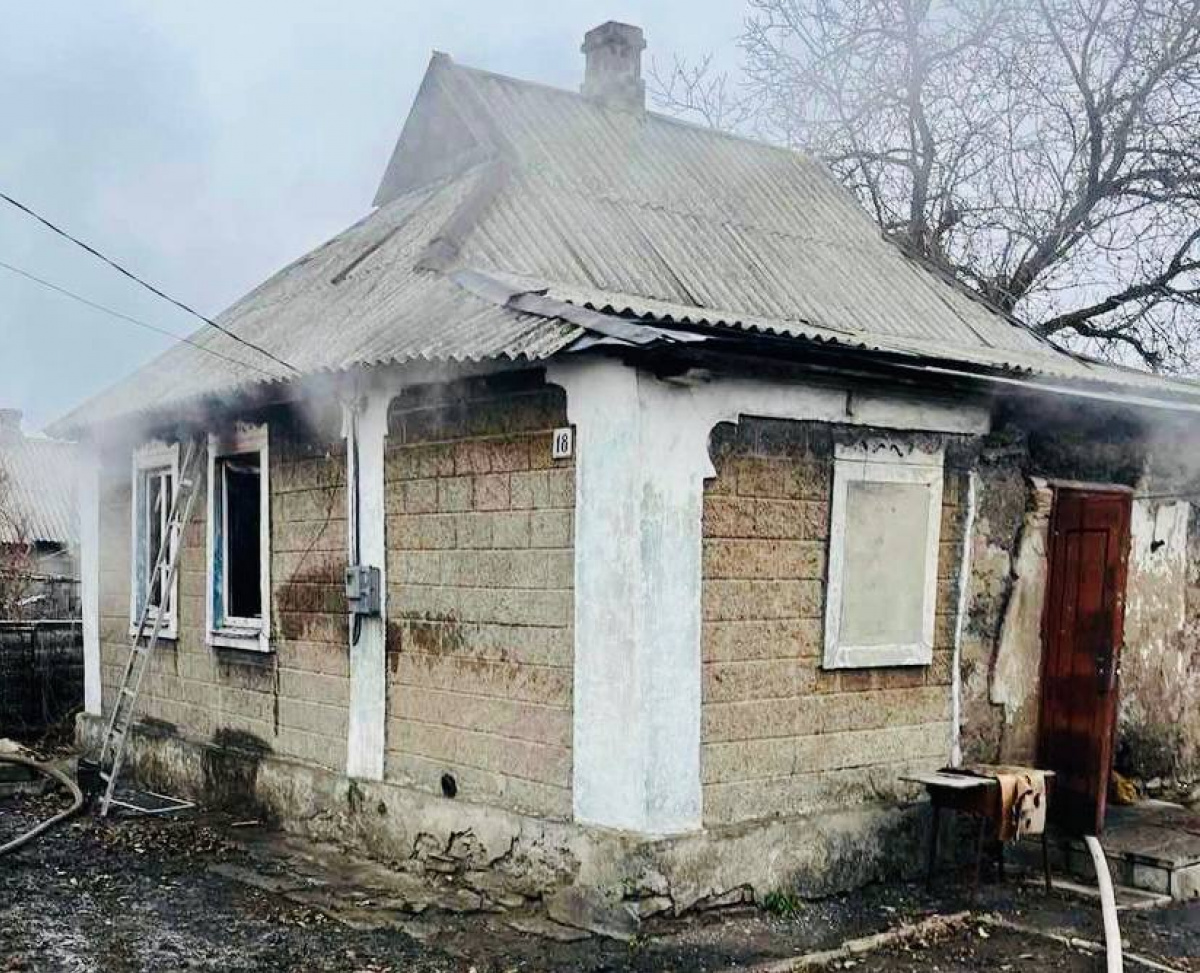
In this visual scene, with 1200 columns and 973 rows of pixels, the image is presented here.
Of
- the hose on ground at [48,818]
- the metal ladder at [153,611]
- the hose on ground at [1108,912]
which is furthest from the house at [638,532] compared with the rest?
the hose on ground at [48,818]

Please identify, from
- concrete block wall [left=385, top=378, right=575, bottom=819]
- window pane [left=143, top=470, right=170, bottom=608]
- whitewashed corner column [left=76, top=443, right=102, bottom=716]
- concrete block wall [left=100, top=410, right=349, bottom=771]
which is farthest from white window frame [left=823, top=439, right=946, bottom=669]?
whitewashed corner column [left=76, top=443, right=102, bottom=716]

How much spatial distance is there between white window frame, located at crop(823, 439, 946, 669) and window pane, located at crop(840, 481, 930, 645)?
4cm

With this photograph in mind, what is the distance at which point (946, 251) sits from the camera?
790 inches

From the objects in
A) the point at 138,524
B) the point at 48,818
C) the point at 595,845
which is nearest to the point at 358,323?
the point at 595,845

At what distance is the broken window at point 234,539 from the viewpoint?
10312 millimetres

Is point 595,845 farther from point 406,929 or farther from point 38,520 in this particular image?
point 38,520

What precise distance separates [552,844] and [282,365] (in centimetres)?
385

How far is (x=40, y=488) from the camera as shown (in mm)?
35312

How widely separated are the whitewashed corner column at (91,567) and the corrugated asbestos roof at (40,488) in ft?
61.8

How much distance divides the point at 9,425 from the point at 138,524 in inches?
1137

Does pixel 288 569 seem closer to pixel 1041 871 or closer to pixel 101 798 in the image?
pixel 101 798

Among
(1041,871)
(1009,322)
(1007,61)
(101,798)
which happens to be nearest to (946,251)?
(1007,61)

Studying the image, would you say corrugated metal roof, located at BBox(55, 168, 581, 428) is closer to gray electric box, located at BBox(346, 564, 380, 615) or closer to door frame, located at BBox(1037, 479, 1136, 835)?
gray electric box, located at BBox(346, 564, 380, 615)

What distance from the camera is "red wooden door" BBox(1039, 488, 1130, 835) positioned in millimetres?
8555
